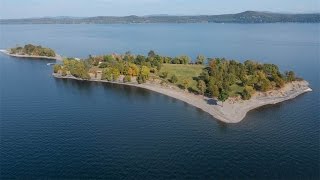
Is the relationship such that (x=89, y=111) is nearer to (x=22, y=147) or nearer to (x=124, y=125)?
(x=124, y=125)

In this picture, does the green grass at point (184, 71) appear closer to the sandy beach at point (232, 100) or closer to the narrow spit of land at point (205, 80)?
the narrow spit of land at point (205, 80)

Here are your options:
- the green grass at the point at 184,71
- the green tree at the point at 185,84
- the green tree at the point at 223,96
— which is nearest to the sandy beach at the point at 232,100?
the green tree at the point at 223,96

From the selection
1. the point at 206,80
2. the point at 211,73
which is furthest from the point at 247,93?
the point at 211,73

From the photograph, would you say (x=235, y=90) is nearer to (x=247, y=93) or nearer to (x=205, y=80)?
(x=247, y=93)

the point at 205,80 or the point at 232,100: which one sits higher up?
the point at 205,80

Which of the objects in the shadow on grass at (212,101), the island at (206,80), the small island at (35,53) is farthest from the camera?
the small island at (35,53)

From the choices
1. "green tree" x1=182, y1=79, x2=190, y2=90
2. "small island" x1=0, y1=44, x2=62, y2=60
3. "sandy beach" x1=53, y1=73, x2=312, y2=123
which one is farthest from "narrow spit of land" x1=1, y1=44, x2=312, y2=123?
"small island" x1=0, y1=44, x2=62, y2=60

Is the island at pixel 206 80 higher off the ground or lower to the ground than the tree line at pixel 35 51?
lower
